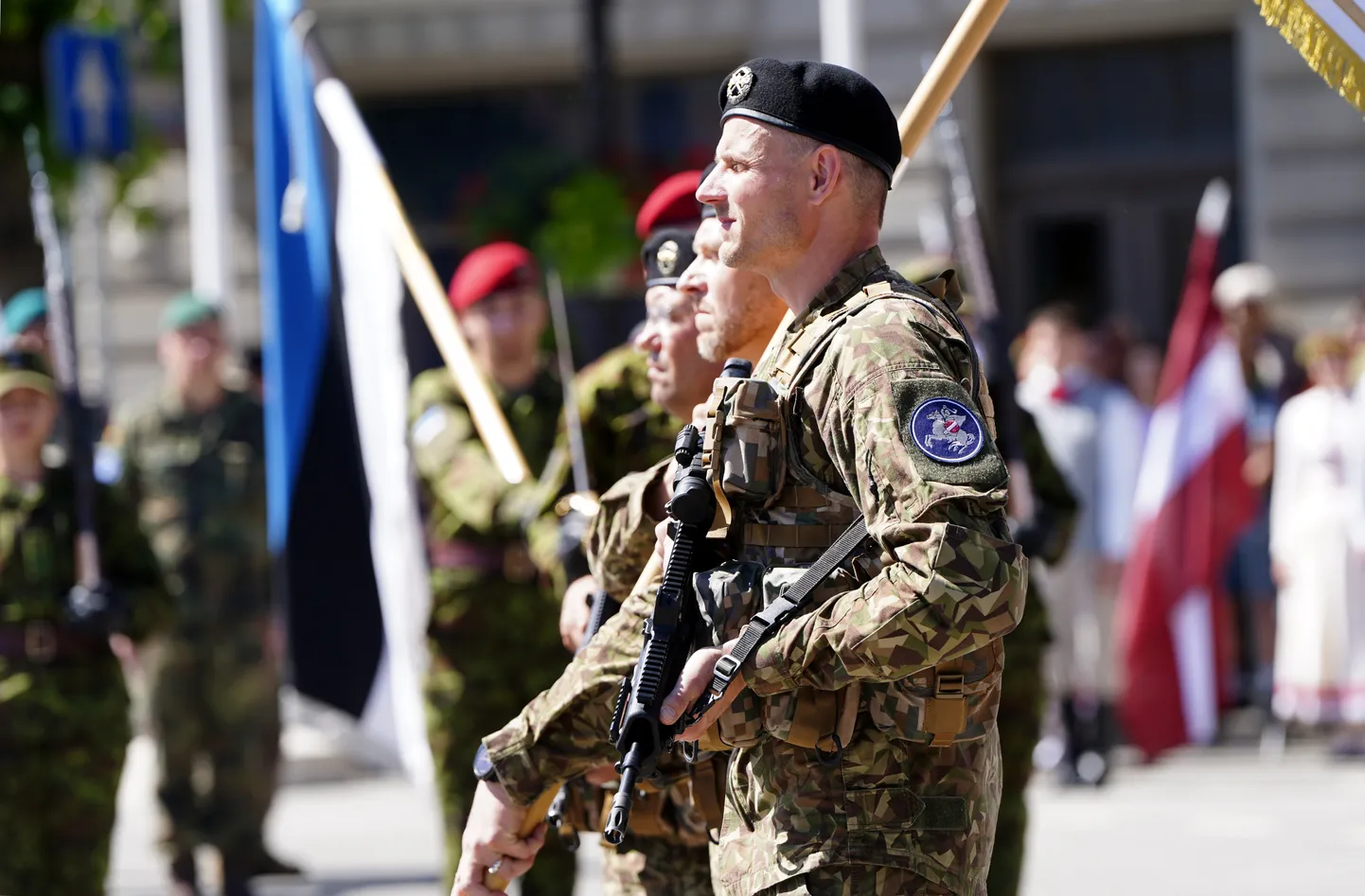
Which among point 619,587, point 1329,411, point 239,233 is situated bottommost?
point 619,587

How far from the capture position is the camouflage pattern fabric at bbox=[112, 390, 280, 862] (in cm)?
914

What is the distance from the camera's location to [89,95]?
1161cm

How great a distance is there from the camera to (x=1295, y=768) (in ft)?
36.9

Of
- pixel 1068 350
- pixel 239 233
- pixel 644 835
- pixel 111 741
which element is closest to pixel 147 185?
pixel 239 233

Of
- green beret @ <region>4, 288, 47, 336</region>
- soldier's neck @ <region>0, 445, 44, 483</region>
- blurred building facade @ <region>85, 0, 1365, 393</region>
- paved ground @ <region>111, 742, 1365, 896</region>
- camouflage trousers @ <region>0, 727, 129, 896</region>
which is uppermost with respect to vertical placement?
blurred building facade @ <region>85, 0, 1365, 393</region>

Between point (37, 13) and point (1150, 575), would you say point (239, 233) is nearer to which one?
point (37, 13)

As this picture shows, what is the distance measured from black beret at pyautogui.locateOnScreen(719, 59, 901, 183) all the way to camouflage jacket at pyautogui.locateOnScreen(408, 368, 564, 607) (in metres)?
3.38

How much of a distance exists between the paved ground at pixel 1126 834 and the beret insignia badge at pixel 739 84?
5196mm

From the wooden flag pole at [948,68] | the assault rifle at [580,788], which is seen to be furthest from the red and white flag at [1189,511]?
the wooden flag pole at [948,68]

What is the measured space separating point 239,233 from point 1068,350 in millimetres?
9015

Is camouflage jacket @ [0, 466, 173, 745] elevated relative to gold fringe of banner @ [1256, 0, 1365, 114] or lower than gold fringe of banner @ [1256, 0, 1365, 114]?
lower

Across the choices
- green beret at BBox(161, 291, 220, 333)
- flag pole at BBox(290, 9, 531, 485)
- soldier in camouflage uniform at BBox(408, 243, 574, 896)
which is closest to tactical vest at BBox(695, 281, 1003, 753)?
flag pole at BBox(290, 9, 531, 485)

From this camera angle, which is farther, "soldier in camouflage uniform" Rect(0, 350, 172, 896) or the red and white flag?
the red and white flag

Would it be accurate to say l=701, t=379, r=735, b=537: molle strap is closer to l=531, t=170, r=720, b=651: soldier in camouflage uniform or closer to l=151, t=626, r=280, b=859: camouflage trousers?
l=531, t=170, r=720, b=651: soldier in camouflage uniform
